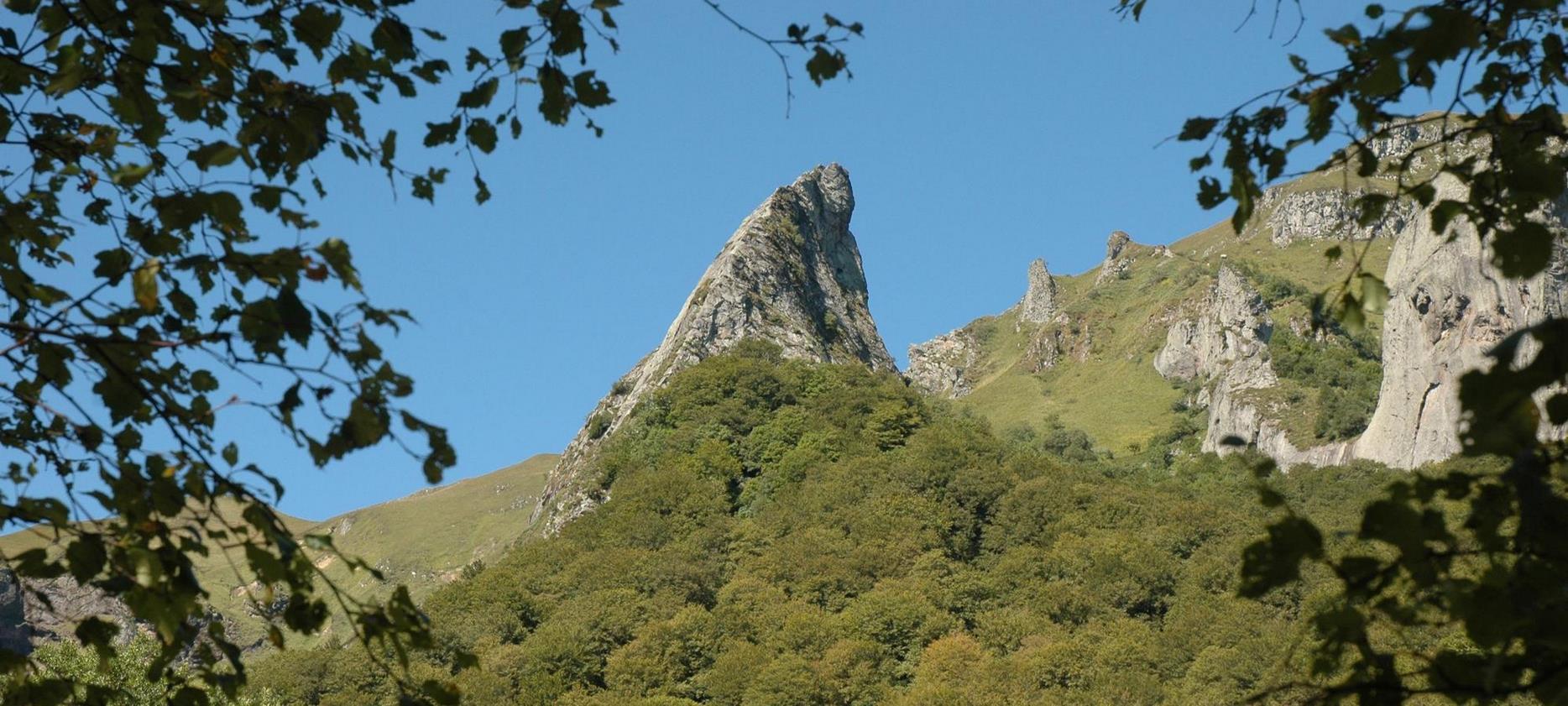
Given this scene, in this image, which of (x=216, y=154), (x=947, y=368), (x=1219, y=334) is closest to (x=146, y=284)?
(x=216, y=154)

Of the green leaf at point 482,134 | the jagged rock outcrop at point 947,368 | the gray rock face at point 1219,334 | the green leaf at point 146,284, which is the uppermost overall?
the jagged rock outcrop at point 947,368

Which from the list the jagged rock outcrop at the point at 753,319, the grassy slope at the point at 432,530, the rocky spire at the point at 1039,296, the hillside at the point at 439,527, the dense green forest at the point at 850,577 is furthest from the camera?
the rocky spire at the point at 1039,296

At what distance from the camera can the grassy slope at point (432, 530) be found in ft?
468

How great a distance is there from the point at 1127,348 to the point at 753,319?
7245cm

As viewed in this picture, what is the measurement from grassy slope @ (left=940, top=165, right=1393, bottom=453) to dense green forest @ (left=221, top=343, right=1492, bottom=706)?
43.1 m

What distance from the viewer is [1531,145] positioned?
500cm

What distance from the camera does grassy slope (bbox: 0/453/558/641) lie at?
468ft

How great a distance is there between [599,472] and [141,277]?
80.1m

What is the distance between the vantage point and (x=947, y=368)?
7402 inches

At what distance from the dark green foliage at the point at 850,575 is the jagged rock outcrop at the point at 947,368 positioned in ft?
281

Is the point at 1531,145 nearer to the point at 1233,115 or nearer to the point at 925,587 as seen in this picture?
the point at 1233,115

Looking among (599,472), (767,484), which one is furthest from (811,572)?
(599,472)

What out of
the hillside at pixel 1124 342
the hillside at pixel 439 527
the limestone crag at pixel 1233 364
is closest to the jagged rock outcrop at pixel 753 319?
the limestone crag at pixel 1233 364

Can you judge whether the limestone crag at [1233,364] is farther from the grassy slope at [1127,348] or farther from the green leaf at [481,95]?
the green leaf at [481,95]
